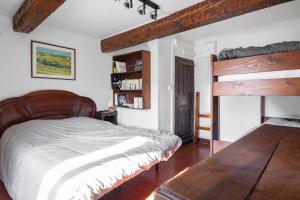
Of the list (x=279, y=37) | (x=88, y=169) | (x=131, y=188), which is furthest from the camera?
(x=279, y=37)

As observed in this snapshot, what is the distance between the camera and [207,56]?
3.86m

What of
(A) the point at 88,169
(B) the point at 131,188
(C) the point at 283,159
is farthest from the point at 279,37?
(A) the point at 88,169

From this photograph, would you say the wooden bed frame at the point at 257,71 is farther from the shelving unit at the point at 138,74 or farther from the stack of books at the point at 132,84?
the stack of books at the point at 132,84

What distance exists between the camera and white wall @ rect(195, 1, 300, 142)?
9.41 feet

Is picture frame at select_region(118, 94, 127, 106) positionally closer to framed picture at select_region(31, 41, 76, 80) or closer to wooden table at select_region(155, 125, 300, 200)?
framed picture at select_region(31, 41, 76, 80)

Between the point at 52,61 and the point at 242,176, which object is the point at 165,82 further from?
the point at 242,176

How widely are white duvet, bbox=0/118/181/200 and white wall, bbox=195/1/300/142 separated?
1.95 metres

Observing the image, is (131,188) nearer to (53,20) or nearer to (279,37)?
(53,20)

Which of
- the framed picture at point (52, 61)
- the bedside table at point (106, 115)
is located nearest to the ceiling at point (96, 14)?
the framed picture at point (52, 61)

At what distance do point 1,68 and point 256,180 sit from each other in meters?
3.31

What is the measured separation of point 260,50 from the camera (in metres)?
1.66

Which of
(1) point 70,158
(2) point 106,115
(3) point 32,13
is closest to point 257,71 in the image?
(1) point 70,158

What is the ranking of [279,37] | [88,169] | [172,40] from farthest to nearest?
1. [172,40]
2. [279,37]
3. [88,169]

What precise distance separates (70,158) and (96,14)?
208 cm
